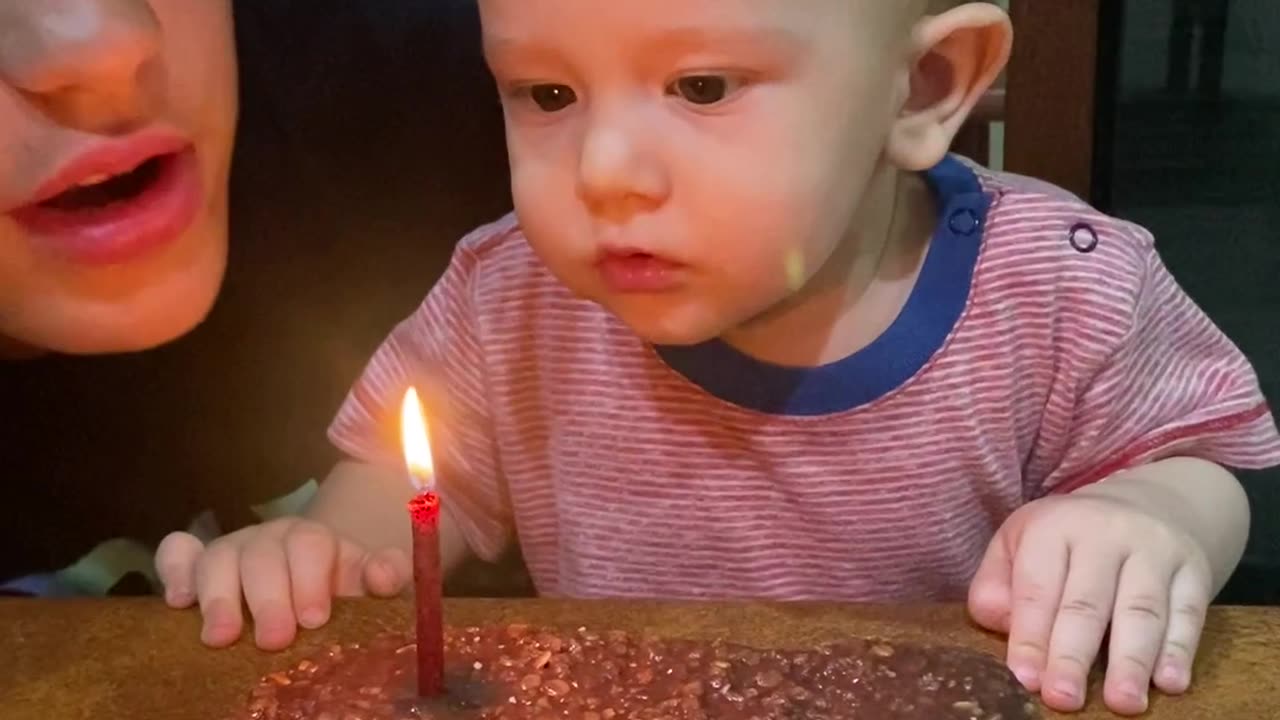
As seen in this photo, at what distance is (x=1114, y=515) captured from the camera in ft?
2.34

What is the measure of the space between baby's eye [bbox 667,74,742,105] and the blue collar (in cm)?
23

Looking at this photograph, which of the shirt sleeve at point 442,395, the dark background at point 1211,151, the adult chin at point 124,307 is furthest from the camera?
the dark background at point 1211,151

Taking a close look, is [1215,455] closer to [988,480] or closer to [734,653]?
[988,480]

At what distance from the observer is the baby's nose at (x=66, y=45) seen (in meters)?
0.69

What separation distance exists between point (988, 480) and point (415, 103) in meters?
0.52

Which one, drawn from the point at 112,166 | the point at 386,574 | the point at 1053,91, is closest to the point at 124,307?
the point at 112,166

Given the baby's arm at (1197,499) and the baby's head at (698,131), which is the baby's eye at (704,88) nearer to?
the baby's head at (698,131)

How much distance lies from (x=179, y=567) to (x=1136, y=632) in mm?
449

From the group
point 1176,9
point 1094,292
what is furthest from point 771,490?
point 1176,9

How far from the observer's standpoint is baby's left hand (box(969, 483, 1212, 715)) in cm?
63

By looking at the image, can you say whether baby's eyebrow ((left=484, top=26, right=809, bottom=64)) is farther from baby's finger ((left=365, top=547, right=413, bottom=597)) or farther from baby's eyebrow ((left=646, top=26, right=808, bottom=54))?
baby's finger ((left=365, top=547, right=413, bottom=597))

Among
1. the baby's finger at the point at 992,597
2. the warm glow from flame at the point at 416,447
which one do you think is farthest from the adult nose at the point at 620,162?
the baby's finger at the point at 992,597

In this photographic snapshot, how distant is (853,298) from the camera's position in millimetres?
880

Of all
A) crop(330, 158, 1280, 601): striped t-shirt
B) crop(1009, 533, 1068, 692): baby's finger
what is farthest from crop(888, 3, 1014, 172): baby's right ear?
crop(1009, 533, 1068, 692): baby's finger
